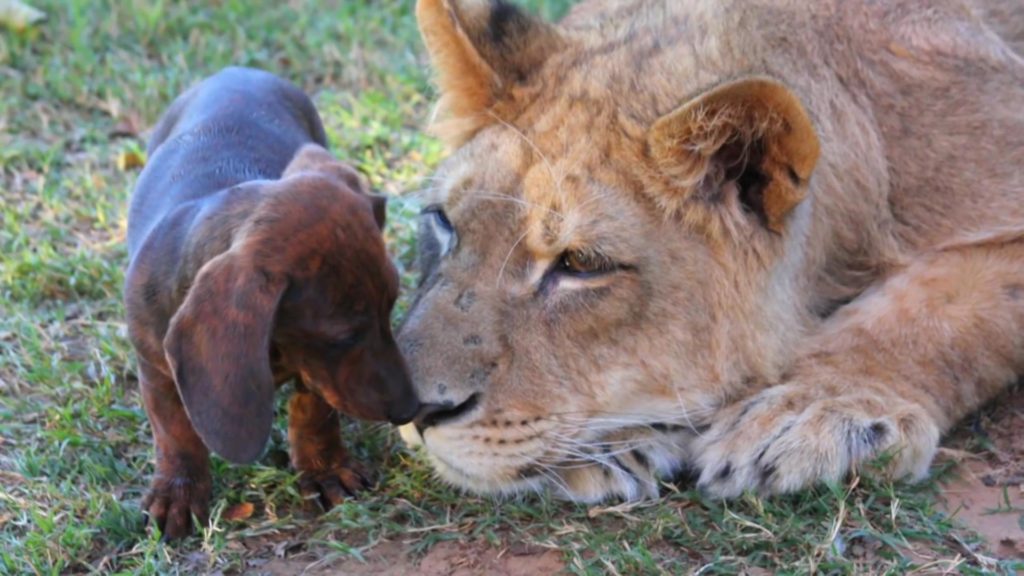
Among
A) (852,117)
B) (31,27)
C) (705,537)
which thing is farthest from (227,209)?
(31,27)

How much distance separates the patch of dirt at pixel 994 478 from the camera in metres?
3.24

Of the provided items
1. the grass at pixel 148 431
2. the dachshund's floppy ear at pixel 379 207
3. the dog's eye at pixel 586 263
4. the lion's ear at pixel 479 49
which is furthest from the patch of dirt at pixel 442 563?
the lion's ear at pixel 479 49

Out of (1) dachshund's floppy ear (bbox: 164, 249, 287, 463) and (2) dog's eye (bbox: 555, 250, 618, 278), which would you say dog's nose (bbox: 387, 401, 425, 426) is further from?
(2) dog's eye (bbox: 555, 250, 618, 278)

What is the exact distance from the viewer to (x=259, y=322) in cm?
296

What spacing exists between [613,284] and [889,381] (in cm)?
77

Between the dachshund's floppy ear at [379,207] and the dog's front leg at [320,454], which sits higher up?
the dachshund's floppy ear at [379,207]

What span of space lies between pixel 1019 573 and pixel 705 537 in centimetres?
68

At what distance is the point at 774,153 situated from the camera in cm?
338

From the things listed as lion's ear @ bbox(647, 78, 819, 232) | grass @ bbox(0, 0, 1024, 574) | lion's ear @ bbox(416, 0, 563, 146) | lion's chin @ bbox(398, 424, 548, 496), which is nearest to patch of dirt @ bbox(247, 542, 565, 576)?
grass @ bbox(0, 0, 1024, 574)

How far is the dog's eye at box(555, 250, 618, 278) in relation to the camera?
3428 mm

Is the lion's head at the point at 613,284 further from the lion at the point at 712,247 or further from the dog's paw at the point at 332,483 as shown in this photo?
the dog's paw at the point at 332,483

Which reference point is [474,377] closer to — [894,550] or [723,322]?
[723,322]

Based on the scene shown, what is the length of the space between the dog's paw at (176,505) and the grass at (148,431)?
0.04 meters

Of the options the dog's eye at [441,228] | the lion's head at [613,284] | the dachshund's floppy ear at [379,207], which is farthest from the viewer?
the dog's eye at [441,228]
